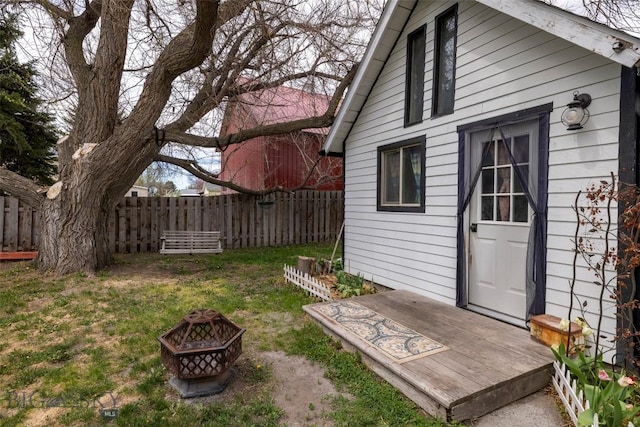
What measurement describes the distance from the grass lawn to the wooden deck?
13 centimetres

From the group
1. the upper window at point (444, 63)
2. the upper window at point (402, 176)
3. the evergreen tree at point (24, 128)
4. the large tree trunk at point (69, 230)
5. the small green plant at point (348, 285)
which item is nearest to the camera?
the upper window at point (444, 63)

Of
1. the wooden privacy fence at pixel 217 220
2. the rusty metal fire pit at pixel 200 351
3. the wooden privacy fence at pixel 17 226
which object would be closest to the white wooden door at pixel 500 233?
the rusty metal fire pit at pixel 200 351

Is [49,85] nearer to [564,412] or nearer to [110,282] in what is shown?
[110,282]

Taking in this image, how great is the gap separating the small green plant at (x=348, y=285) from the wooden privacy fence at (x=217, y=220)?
550cm

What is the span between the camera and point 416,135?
5.06 meters

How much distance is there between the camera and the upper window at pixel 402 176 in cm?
506

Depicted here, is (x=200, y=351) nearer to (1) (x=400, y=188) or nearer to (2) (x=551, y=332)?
(2) (x=551, y=332)

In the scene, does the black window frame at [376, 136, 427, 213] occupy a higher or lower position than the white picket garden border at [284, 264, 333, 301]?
higher

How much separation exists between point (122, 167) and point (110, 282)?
2254mm

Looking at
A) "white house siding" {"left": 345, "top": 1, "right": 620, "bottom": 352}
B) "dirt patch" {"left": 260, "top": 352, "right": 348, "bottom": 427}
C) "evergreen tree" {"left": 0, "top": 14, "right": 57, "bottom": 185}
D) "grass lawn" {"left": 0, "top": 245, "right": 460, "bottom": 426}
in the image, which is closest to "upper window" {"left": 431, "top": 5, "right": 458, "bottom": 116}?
"white house siding" {"left": 345, "top": 1, "right": 620, "bottom": 352}

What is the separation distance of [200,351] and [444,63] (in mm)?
4584

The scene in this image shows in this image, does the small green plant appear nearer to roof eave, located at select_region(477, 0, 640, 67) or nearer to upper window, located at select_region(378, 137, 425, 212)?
upper window, located at select_region(378, 137, 425, 212)

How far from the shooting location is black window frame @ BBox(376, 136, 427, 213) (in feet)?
A: 16.2

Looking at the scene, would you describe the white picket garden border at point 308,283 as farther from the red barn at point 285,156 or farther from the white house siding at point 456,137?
the red barn at point 285,156
